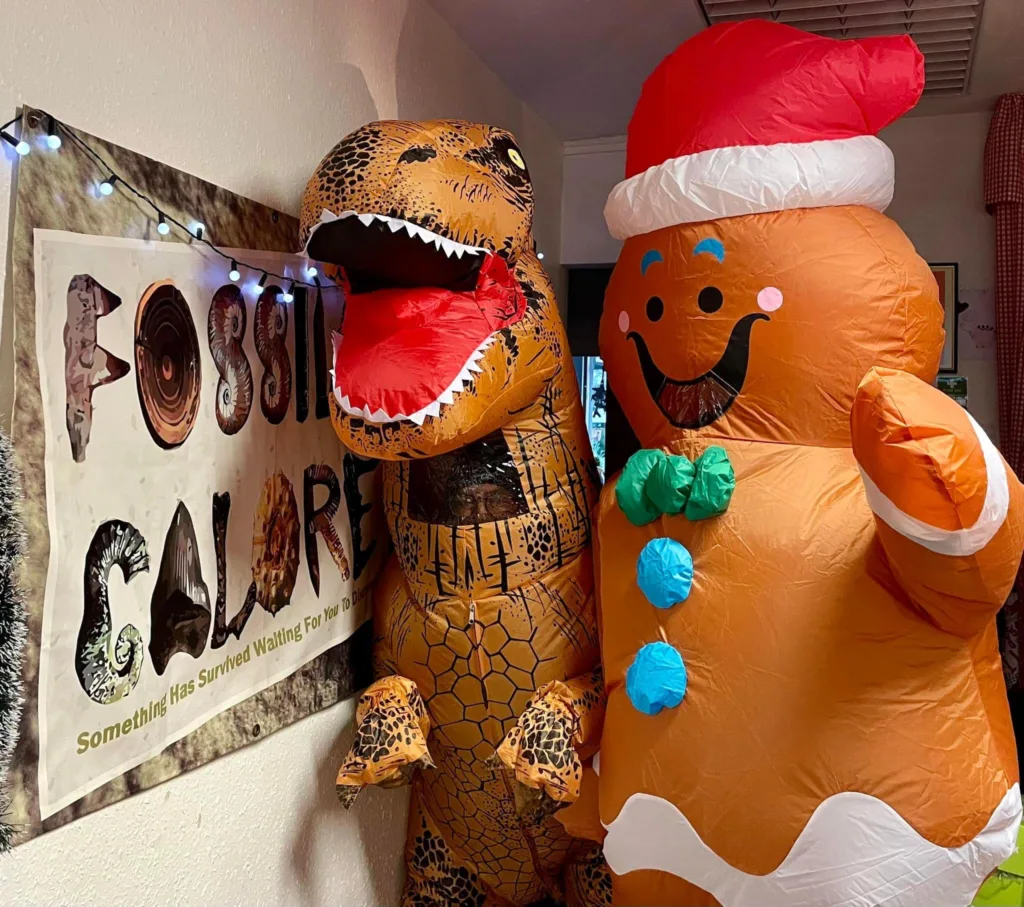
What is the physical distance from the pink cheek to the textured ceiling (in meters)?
0.75

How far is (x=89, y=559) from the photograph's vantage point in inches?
37.4

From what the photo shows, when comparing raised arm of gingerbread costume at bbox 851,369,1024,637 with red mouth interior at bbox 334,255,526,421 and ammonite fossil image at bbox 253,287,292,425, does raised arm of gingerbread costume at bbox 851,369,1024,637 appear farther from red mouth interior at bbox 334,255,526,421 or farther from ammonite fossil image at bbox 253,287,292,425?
ammonite fossil image at bbox 253,287,292,425

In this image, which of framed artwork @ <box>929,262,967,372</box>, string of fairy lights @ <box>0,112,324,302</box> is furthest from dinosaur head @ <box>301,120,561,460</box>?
framed artwork @ <box>929,262,967,372</box>

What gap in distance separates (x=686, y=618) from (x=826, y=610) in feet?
0.58

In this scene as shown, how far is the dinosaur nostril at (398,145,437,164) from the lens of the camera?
113 centimetres

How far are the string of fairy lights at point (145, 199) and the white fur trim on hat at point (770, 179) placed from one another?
55cm

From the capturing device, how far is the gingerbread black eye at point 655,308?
4.25 feet

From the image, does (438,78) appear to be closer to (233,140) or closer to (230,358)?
(233,140)

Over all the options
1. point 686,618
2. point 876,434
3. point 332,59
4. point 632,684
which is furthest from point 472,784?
point 332,59

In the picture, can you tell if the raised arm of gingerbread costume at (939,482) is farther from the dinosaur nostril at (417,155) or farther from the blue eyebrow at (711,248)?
the dinosaur nostril at (417,155)

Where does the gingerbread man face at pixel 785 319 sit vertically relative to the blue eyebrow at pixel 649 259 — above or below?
below

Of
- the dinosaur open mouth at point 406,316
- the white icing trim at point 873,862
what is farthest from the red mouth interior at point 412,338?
the white icing trim at point 873,862

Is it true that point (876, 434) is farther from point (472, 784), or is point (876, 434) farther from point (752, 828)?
point (472, 784)

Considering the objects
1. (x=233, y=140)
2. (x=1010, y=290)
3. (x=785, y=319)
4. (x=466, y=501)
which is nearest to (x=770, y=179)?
(x=785, y=319)
